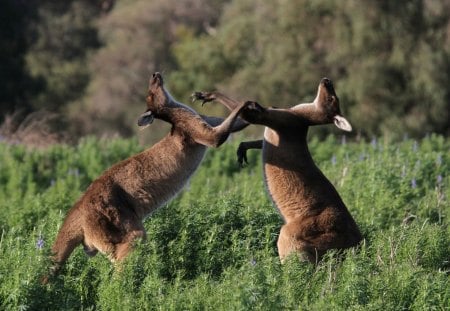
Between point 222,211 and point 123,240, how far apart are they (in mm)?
1463

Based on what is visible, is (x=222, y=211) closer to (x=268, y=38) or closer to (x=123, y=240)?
(x=123, y=240)

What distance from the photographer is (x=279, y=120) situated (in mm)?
8344

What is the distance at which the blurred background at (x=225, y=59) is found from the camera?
31.9 meters

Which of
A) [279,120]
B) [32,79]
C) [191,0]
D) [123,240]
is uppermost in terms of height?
[191,0]

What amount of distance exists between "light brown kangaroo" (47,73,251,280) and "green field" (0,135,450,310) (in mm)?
200

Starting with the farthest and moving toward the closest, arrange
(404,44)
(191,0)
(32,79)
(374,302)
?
(191,0)
(32,79)
(404,44)
(374,302)

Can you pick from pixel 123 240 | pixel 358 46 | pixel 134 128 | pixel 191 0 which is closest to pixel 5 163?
pixel 123 240

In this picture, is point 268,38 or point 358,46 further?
point 268,38

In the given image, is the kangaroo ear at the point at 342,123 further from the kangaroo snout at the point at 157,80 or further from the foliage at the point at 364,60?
the foliage at the point at 364,60

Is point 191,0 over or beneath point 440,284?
over

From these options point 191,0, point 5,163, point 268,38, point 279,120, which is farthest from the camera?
point 191,0

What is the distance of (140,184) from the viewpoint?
8281 millimetres

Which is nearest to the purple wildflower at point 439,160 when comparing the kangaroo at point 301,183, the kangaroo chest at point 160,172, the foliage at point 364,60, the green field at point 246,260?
the green field at point 246,260

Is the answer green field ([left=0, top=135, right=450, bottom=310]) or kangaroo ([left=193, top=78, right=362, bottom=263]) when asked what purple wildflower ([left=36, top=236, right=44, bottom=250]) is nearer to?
green field ([left=0, top=135, right=450, bottom=310])
